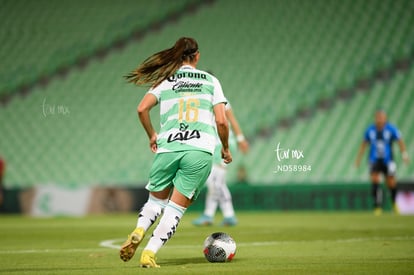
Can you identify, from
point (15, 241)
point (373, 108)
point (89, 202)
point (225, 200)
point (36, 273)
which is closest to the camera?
point (36, 273)

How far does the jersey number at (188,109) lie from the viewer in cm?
703

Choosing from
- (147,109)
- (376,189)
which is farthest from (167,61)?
(376,189)

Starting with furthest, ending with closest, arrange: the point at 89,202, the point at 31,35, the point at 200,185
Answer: the point at 31,35 → the point at 89,202 → the point at 200,185

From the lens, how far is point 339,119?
70.6 ft

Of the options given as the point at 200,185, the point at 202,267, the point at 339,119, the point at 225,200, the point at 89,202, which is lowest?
the point at 202,267

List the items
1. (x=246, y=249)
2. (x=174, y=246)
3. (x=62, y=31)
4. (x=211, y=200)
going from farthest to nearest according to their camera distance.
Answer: (x=62, y=31) → (x=211, y=200) → (x=174, y=246) → (x=246, y=249)

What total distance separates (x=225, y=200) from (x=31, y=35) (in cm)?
1338

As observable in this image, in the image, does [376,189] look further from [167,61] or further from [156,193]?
[167,61]

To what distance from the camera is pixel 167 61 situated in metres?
7.16

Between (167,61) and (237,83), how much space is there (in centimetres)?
1613

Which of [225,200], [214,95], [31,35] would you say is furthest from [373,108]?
[214,95]

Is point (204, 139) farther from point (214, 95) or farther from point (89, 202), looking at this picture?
point (89, 202)

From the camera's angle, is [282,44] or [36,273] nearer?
[36,273]

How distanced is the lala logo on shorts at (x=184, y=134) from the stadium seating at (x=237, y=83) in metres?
13.9
